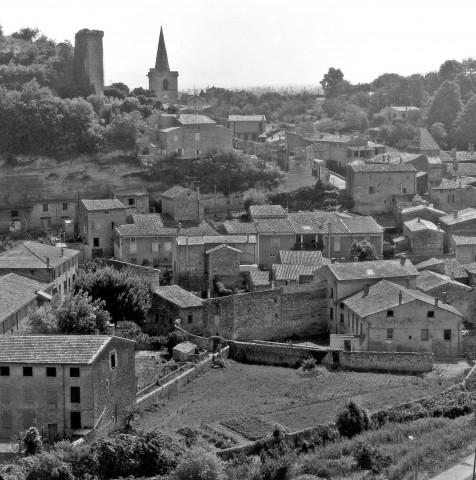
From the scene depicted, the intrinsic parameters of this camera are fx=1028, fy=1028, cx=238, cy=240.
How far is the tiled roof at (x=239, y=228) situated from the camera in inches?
2128

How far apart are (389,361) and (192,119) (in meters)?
27.8

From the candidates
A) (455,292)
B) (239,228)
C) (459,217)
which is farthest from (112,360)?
(459,217)

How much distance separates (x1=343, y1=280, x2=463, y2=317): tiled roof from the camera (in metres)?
44.1

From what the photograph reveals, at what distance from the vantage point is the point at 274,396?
128 feet

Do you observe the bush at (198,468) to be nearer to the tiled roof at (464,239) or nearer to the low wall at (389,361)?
the low wall at (389,361)

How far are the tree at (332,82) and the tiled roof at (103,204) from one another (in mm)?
56779

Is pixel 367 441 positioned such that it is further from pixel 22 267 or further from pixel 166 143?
pixel 166 143

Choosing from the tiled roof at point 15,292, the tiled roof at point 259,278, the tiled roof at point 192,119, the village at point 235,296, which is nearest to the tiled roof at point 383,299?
the village at point 235,296

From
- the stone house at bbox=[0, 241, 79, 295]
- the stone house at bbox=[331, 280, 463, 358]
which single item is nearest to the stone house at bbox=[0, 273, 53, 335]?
the stone house at bbox=[0, 241, 79, 295]

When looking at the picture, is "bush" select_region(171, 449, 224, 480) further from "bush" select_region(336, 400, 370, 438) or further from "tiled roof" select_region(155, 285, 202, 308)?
"tiled roof" select_region(155, 285, 202, 308)

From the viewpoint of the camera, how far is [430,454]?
31.6 meters

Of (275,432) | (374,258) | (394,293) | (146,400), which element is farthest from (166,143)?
(275,432)

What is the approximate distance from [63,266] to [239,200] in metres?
16.4

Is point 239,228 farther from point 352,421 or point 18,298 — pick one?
point 352,421
